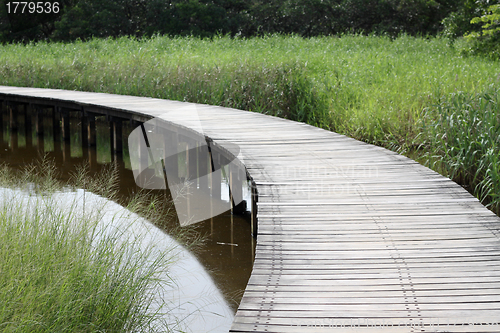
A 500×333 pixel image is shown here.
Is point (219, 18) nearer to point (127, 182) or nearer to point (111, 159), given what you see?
point (111, 159)

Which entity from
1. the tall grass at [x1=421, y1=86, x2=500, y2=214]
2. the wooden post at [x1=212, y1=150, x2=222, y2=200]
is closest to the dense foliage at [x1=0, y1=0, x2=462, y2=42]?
the wooden post at [x1=212, y1=150, x2=222, y2=200]

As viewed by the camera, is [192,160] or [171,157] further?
[171,157]

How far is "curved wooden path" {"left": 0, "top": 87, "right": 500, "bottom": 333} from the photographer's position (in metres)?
2.01

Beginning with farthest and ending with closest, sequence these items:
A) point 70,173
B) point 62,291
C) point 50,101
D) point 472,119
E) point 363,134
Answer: point 50,101 → point 70,173 → point 363,134 → point 472,119 → point 62,291

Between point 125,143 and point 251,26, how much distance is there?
54.7ft

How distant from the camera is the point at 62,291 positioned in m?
2.23

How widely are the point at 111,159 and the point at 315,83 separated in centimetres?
330

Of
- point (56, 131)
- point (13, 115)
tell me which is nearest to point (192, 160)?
point (56, 131)

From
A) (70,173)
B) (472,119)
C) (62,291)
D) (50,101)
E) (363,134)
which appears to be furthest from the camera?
(50,101)

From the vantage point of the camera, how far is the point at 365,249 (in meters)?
2.67

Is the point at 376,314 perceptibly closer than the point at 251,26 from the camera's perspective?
Yes

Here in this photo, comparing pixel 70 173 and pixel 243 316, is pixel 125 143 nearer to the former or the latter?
pixel 70 173

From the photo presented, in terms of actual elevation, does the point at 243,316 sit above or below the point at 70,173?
above

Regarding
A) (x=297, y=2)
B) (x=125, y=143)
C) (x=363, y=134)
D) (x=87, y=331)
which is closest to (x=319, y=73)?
(x=363, y=134)
